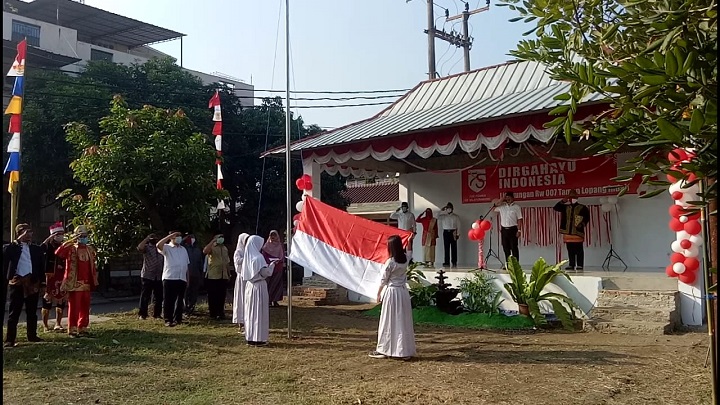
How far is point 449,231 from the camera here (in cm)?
1463

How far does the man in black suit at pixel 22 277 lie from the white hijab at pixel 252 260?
2.95 metres

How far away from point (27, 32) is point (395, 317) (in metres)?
26.9

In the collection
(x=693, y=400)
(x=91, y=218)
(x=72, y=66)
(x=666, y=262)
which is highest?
(x=72, y=66)

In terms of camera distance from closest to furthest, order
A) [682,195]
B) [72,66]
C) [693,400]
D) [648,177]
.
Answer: [648,177]
[693,400]
[682,195]
[72,66]

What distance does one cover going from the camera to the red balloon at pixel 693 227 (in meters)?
8.07

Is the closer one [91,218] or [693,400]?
[693,400]

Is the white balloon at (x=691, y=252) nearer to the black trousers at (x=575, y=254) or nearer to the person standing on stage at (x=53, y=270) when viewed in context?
the black trousers at (x=575, y=254)

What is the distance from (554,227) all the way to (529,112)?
462 cm

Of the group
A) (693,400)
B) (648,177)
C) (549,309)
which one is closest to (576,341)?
(549,309)

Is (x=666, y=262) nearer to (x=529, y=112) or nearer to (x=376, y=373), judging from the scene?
(x=529, y=112)

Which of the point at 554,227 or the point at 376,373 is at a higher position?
the point at 554,227

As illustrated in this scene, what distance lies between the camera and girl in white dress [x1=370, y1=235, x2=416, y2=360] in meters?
7.43

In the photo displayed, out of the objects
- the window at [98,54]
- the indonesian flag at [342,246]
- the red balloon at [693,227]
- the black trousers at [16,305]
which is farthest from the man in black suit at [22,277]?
the window at [98,54]

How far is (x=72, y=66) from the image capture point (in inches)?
1038
